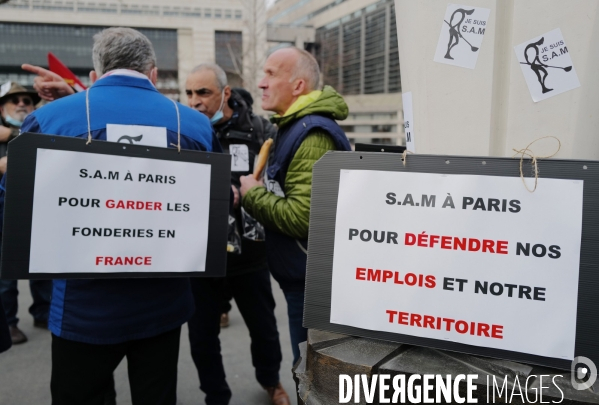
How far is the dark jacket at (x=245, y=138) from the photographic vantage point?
292cm

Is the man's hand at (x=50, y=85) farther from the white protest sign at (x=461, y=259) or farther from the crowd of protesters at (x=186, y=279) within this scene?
the white protest sign at (x=461, y=259)

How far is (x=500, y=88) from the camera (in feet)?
4.83

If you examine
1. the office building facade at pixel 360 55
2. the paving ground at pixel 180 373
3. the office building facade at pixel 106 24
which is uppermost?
the office building facade at pixel 106 24

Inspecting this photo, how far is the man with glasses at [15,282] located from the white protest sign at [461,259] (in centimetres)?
357

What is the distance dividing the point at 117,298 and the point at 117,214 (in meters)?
0.33

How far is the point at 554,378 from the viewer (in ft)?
3.44

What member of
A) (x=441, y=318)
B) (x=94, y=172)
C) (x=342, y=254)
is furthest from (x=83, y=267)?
(x=441, y=318)

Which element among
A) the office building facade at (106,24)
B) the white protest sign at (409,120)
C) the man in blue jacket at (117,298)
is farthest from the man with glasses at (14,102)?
the office building facade at (106,24)

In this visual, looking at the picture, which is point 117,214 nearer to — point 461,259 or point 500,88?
point 461,259

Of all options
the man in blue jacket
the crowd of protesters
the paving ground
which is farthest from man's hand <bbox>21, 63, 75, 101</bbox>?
the paving ground

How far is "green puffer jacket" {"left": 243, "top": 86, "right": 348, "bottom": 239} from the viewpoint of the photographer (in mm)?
2104

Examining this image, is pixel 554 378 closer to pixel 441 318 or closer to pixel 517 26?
pixel 441 318

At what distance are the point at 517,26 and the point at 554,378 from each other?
3.23 feet

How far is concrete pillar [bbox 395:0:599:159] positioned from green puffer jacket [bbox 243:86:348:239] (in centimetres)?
63
